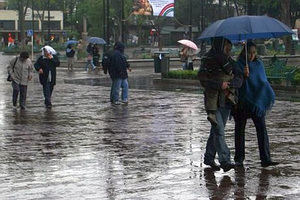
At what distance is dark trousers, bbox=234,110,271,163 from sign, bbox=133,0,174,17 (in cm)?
4763

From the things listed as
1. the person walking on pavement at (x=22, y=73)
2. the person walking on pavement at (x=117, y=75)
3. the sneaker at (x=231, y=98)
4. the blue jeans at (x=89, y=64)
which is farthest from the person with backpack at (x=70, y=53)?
the sneaker at (x=231, y=98)

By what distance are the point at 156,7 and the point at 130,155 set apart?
47.3 m

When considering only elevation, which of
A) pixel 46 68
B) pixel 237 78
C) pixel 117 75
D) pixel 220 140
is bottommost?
pixel 220 140

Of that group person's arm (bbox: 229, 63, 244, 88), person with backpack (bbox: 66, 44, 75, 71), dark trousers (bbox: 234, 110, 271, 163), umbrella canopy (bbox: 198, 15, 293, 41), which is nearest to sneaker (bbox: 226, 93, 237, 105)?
person's arm (bbox: 229, 63, 244, 88)

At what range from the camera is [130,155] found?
34.9 ft

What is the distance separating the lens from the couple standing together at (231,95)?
9.06m

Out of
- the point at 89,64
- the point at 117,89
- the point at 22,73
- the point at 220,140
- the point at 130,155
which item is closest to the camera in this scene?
the point at 220,140

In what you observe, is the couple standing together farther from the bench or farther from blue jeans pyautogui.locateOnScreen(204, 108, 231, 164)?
the bench

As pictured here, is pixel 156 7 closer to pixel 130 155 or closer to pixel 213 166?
pixel 130 155

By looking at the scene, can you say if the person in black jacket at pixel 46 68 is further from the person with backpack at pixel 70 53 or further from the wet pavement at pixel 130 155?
the person with backpack at pixel 70 53

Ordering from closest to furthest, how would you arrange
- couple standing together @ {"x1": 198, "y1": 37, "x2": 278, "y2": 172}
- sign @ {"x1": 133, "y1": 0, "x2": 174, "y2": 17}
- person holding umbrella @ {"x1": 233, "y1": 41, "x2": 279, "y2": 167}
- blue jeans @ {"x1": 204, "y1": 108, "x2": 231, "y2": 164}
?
couple standing together @ {"x1": 198, "y1": 37, "x2": 278, "y2": 172}, blue jeans @ {"x1": 204, "y1": 108, "x2": 231, "y2": 164}, person holding umbrella @ {"x1": 233, "y1": 41, "x2": 279, "y2": 167}, sign @ {"x1": 133, "y1": 0, "x2": 174, "y2": 17}

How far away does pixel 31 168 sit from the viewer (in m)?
9.60

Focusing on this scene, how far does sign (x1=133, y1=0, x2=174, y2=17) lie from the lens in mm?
56781

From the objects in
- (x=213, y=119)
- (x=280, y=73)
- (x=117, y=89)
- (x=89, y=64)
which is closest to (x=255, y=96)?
(x=213, y=119)
